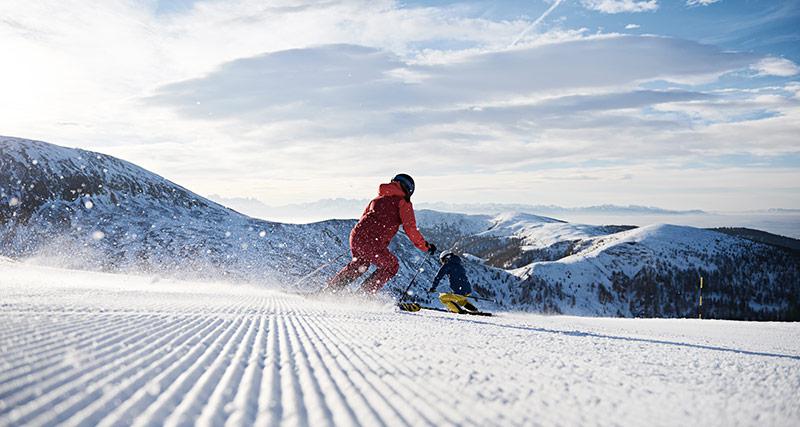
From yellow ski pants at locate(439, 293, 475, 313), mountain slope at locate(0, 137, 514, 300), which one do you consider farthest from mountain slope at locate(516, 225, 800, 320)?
yellow ski pants at locate(439, 293, 475, 313)

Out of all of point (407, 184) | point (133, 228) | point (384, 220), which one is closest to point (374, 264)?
point (384, 220)

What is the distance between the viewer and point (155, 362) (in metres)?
3.38

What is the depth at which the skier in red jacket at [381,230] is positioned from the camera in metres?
11.2

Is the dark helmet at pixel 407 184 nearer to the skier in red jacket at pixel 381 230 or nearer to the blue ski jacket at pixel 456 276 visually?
the skier in red jacket at pixel 381 230

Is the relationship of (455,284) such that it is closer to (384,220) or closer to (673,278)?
(384,220)

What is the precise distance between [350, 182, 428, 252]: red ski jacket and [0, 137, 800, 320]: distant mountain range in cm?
1281

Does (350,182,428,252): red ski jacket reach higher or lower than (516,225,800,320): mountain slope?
higher

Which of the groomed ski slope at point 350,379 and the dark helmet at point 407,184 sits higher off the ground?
the dark helmet at point 407,184

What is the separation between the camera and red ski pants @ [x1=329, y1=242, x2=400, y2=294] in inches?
459

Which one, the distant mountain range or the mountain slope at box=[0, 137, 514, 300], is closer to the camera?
the mountain slope at box=[0, 137, 514, 300]

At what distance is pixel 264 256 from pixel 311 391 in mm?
Answer: 56259

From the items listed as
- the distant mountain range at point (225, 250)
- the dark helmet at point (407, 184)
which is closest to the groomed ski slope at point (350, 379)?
the dark helmet at point (407, 184)

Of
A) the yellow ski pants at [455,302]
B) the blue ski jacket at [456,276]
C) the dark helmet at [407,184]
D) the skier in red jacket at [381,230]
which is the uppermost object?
the dark helmet at [407,184]

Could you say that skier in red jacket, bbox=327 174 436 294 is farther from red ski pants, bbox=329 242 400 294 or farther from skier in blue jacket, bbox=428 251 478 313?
skier in blue jacket, bbox=428 251 478 313
